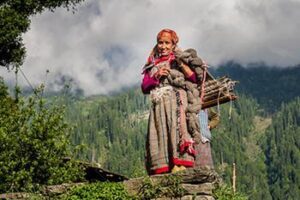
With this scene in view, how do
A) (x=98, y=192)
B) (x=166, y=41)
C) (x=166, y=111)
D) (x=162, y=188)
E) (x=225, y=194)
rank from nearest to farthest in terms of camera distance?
(x=162, y=188)
(x=98, y=192)
(x=225, y=194)
(x=166, y=111)
(x=166, y=41)

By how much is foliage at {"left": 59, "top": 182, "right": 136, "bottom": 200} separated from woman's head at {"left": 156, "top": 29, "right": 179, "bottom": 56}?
3.13 m

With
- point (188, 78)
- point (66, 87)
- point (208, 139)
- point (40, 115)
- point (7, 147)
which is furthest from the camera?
point (66, 87)

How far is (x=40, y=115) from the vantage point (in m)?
15.7

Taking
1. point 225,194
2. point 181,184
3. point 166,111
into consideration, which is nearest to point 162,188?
point 181,184

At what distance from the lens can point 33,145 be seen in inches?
573

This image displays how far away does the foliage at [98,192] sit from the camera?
10.1m

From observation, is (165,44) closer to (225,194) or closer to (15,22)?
(225,194)

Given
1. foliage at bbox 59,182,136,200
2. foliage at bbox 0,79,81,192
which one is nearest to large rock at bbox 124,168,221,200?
foliage at bbox 59,182,136,200

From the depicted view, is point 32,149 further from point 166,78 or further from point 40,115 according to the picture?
point 166,78

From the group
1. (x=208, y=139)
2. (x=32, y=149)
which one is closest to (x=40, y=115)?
(x=32, y=149)

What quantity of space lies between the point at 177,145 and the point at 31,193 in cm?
275

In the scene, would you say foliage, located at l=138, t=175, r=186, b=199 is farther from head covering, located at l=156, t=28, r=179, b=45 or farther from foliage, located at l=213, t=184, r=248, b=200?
head covering, located at l=156, t=28, r=179, b=45

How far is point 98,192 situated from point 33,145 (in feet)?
15.8

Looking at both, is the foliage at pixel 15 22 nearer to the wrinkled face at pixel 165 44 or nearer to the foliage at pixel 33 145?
the foliage at pixel 33 145
